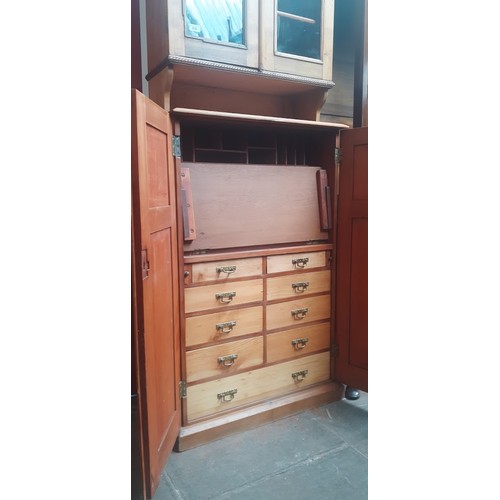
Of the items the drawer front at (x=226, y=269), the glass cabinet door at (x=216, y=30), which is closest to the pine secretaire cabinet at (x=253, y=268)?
the drawer front at (x=226, y=269)

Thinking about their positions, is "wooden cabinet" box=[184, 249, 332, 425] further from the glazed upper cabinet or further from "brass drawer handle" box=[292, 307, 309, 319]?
the glazed upper cabinet

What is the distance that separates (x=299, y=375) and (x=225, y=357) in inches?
17.9

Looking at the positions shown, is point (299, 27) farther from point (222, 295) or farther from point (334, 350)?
point (334, 350)

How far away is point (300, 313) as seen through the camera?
2.02 meters

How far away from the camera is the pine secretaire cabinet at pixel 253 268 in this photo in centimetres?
174

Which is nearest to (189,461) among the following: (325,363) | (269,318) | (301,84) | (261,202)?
(269,318)

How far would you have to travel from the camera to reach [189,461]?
1.69m

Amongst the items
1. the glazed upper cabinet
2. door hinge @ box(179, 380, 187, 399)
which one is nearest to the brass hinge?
door hinge @ box(179, 380, 187, 399)

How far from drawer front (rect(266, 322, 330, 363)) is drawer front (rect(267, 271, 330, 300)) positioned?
0.60 feet

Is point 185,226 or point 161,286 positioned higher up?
point 185,226

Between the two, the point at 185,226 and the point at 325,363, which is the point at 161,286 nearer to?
the point at 185,226

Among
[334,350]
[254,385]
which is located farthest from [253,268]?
[334,350]

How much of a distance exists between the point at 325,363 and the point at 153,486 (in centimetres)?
109

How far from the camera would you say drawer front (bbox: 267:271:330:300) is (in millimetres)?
1932
